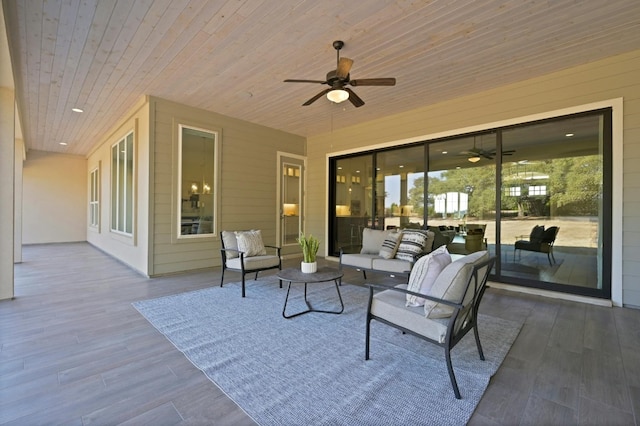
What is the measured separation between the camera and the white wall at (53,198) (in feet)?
31.1

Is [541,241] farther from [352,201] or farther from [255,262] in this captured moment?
[255,262]

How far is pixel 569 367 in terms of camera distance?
7.51 ft

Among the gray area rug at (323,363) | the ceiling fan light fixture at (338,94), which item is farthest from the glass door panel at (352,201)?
the gray area rug at (323,363)

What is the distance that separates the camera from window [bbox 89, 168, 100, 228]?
9102mm

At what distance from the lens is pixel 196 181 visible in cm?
572

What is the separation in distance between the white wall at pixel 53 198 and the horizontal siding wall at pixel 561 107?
1026 centimetres

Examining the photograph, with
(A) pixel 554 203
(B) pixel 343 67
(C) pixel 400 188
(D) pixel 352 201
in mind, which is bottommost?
(A) pixel 554 203

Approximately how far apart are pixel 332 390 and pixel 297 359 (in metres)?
0.49

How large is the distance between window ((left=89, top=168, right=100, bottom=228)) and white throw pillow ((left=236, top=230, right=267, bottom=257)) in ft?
22.7

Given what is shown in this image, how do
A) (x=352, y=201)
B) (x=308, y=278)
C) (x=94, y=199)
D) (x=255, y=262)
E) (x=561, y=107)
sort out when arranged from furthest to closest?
(x=94, y=199) → (x=352, y=201) → (x=255, y=262) → (x=561, y=107) → (x=308, y=278)

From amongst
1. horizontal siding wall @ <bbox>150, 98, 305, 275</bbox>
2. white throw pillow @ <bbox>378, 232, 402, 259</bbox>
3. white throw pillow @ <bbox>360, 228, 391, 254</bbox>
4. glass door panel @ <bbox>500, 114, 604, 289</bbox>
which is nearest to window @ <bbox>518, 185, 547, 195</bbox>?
glass door panel @ <bbox>500, 114, 604, 289</bbox>

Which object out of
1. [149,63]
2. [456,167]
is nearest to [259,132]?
[149,63]

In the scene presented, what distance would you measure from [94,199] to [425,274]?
36.9 ft

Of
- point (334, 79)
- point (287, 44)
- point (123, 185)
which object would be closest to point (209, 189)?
point (123, 185)
